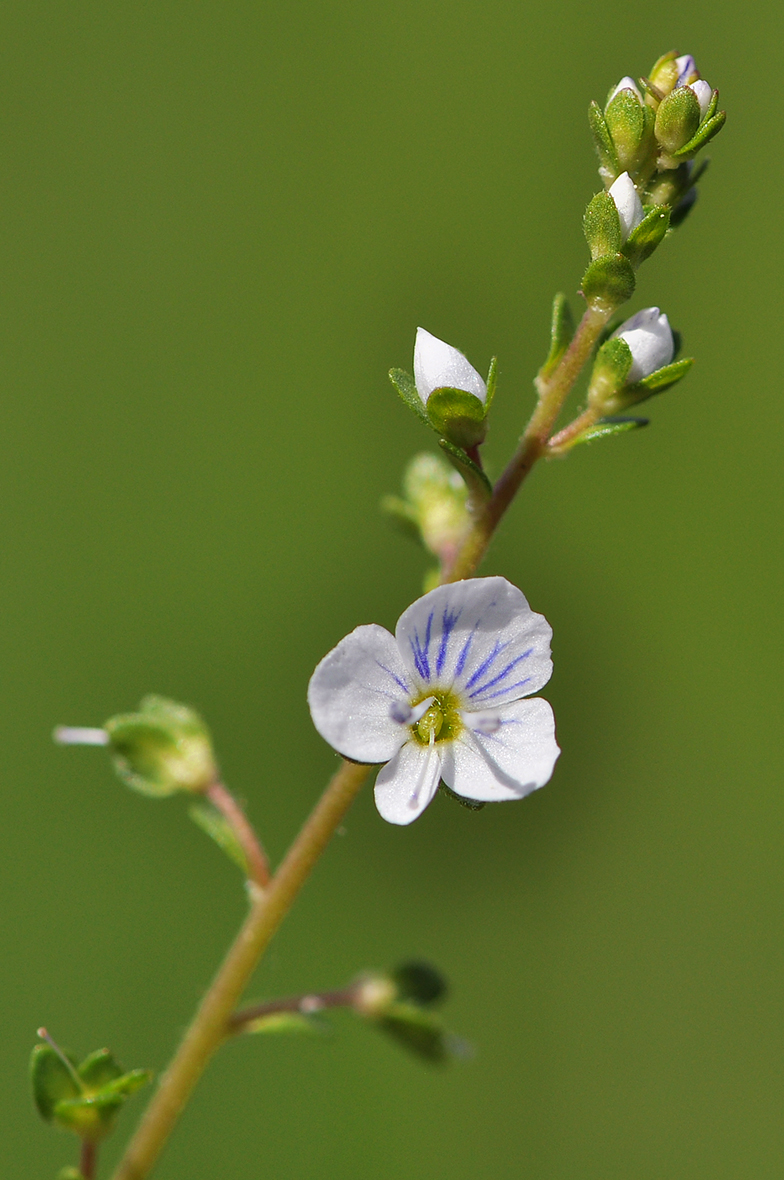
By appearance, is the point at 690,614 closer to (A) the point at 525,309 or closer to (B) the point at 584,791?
(B) the point at 584,791

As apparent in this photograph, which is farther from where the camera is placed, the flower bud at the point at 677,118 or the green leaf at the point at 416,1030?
the green leaf at the point at 416,1030

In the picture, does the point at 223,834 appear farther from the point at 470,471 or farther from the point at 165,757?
the point at 470,471

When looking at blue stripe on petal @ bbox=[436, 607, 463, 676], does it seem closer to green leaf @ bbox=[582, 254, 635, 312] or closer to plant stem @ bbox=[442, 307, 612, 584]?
plant stem @ bbox=[442, 307, 612, 584]

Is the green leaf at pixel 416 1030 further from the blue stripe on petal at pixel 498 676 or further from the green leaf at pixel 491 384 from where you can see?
the green leaf at pixel 491 384

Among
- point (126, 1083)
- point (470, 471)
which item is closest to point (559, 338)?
point (470, 471)

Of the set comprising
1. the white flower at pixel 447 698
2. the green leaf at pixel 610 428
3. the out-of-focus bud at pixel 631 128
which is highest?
the out-of-focus bud at pixel 631 128

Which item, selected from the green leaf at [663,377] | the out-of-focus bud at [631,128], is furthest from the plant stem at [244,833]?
the out-of-focus bud at [631,128]

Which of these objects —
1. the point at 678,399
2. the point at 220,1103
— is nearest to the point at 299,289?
the point at 678,399
